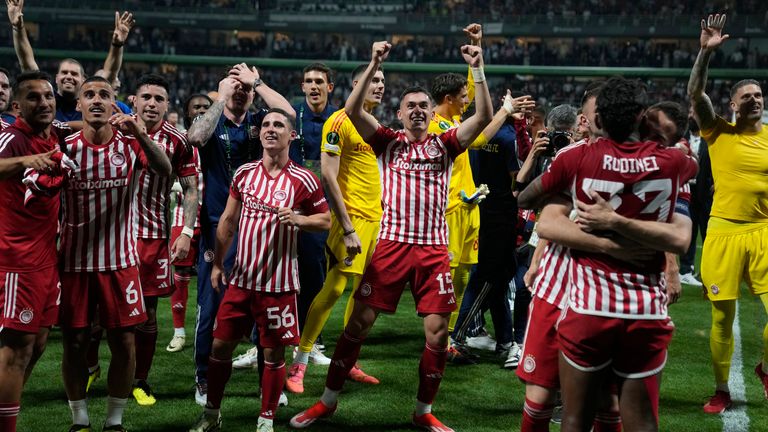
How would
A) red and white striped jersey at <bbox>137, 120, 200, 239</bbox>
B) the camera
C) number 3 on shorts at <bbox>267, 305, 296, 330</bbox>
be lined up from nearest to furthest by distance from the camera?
number 3 on shorts at <bbox>267, 305, 296, 330</bbox> → the camera → red and white striped jersey at <bbox>137, 120, 200, 239</bbox>

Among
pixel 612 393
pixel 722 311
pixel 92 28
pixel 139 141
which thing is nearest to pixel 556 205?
pixel 612 393

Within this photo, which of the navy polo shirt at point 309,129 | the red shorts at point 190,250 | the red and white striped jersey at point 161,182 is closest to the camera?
the red and white striped jersey at point 161,182

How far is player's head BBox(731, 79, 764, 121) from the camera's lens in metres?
6.16

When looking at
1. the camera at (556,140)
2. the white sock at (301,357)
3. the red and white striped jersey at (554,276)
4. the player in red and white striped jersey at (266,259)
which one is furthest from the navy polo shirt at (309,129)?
the red and white striped jersey at (554,276)

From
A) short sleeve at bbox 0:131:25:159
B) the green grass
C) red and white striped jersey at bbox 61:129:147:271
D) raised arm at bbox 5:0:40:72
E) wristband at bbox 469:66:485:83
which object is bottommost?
the green grass

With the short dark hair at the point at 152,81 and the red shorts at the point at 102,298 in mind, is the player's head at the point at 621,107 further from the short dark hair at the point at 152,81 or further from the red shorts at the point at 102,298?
the short dark hair at the point at 152,81

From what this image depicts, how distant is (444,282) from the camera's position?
5602mm

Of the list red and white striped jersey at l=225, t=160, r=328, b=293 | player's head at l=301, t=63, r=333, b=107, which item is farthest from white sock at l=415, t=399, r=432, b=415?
player's head at l=301, t=63, r=333, b=107

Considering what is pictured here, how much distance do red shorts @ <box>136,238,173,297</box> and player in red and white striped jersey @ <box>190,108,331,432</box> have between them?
2.56 feet

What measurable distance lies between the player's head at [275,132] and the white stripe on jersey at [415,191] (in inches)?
29.6

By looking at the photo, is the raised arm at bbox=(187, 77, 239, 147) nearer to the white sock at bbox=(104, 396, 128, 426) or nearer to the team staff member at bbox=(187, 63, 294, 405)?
the team staff member at bbox=(187, 63, 294, 405)

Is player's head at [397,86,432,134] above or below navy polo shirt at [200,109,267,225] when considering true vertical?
above

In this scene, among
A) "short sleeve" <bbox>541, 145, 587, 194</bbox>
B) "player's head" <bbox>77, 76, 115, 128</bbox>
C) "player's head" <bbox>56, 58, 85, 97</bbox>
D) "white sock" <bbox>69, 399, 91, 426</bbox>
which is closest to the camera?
"short sleeve" <bbox>541, 145, 587, 194</bbox>

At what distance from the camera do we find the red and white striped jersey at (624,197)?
355cm
